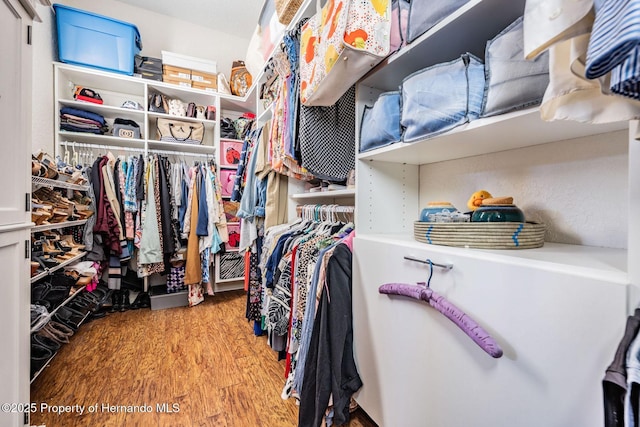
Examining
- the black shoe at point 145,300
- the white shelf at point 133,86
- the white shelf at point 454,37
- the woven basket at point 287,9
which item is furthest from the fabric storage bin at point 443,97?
the black shoe at point 145,300

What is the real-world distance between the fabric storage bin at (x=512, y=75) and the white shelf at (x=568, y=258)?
0.35 metres

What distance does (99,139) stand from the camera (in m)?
2.56

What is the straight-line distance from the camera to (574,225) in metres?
0.83

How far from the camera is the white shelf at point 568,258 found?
1.66ft

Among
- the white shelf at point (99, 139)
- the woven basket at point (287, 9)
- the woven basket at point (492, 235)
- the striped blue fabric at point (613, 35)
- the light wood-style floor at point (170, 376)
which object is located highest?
the woven basket at point (287, 9)

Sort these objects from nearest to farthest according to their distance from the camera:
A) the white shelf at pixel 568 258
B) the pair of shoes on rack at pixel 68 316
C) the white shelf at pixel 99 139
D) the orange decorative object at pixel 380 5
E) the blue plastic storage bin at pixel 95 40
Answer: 1. the white shelf at pixel 568 258
2. the orange decorative object at pixel 380 5
3. the pair of shoes on rack at pixel 68 316
4. the blue plastic storage bin at pixel 95 40
5. the white shelf at pixel 99 139

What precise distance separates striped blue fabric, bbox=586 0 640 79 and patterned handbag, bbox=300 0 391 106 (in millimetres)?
644

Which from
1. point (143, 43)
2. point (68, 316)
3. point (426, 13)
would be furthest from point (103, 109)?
point (426, 13)

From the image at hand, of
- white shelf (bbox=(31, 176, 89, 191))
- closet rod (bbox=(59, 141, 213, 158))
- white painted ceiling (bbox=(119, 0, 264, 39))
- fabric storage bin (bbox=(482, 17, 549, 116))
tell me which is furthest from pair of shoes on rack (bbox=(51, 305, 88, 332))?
white painted ceiling (bbox=(119, 0, 264, 39))

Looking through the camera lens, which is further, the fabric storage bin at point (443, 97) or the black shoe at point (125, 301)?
the black shoe at point (125, 301)

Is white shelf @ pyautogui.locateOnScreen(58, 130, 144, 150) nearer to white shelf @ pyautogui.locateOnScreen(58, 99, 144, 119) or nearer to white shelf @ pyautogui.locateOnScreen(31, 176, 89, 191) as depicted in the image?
white shelf @ pyautogui.locateOnScreen(58, 99, 144, 119)

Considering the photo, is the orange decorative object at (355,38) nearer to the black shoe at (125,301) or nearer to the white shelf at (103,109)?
the white shelf at (103,109)

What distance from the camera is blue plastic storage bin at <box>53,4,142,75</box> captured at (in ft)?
7.44

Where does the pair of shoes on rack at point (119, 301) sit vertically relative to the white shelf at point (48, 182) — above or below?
below
